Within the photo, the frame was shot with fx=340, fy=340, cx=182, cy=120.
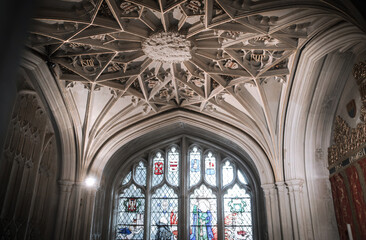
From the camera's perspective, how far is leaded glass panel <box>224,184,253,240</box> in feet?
36.8

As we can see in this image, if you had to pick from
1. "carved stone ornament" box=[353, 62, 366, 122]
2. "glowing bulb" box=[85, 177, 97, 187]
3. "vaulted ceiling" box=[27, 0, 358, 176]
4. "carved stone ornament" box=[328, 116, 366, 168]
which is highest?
"vaulted ceiling" box=[27, 0, 358, 176]

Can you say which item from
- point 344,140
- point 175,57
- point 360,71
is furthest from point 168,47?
point 344,140

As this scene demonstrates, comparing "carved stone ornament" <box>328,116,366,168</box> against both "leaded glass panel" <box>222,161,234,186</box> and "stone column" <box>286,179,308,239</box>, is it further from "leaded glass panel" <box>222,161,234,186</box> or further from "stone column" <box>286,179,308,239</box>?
"leaded glass panel" <box>222,161,234,186</box>

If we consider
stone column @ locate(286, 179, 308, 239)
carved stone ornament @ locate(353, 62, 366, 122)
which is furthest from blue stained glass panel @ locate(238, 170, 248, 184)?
carved stone ornament @ locate(353, 62, 366, 122)

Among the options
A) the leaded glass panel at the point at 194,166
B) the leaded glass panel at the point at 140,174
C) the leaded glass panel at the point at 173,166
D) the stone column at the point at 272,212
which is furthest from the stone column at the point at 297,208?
the leaded glass panel at the point at 140,174

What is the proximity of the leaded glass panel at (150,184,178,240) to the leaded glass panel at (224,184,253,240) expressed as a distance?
5.73ft

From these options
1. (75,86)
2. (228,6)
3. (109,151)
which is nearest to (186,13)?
(228,6)

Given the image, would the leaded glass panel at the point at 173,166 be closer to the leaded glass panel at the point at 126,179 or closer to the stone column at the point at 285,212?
the leaded glass panel at the point at 126,179

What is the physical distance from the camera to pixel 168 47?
8039 millimetres

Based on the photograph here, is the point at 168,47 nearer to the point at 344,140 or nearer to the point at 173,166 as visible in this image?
the point at 344,140

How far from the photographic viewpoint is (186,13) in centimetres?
695

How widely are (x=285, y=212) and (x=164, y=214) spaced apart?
438 centimetres

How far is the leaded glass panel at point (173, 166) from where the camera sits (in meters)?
12.1

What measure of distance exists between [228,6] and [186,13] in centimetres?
89
